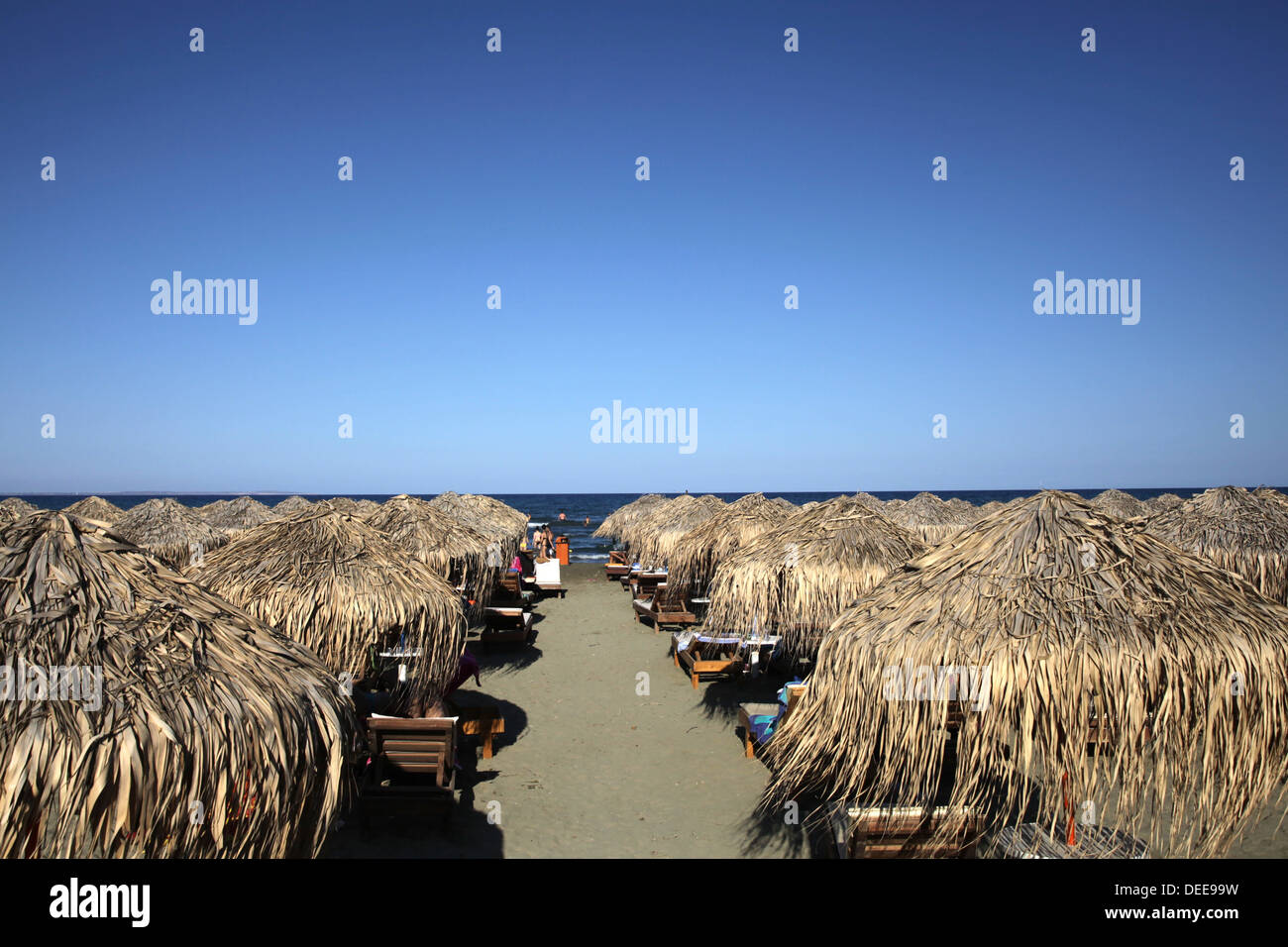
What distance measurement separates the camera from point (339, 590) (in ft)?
23.4

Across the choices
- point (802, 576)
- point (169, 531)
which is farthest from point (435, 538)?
point (169, 531)

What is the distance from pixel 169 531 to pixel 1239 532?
23073mm

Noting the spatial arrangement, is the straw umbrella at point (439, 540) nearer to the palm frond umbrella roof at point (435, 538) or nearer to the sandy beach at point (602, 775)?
the palm frond umbrella roof at point (435, 538)

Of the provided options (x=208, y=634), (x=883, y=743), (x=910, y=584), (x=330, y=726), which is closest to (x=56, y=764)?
(x=208, y=634)

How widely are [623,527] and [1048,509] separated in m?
22.9

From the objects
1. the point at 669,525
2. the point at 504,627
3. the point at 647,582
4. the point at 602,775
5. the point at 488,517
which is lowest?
the point at 602,775

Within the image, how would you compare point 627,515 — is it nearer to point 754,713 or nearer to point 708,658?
point 708,658

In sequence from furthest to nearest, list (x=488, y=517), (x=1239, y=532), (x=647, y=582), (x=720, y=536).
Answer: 1. (x=488, y=517)
2. (x=647, y=582)
3. (x=720, y=536)
4. (x=1239, y=532)

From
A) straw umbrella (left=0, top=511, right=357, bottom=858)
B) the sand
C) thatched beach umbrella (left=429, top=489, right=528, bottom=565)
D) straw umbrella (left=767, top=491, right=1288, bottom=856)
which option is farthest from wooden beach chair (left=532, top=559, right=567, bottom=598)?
straw umbrella (left=0, top=511, right=357, bottom=858)

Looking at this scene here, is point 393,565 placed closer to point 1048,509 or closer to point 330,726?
point 330,726

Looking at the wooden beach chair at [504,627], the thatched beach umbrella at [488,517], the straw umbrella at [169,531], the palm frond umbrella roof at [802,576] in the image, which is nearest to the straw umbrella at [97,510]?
the straw umbrella at [169,531]

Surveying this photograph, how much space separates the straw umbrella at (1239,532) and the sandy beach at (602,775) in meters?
6.98

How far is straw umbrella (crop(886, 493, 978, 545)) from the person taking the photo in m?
20.8
